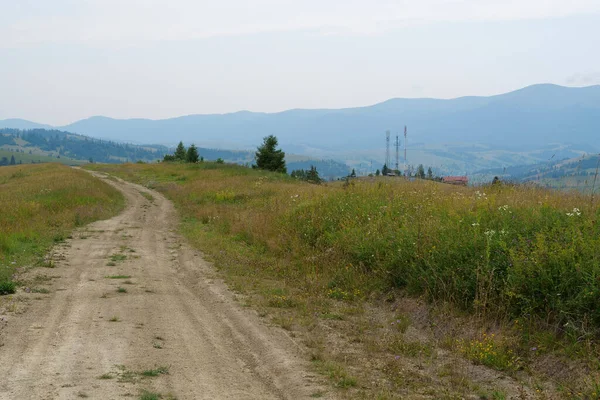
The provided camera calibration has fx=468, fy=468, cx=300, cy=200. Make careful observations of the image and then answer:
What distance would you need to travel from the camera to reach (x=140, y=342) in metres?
6.65

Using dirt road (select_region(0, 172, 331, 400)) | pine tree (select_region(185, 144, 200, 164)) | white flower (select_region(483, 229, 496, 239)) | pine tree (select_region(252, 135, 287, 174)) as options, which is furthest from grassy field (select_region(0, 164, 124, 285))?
pine tree (select_region(185, 144, 200, 164))

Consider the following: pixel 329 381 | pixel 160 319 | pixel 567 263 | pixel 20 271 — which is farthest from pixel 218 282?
pixel 567 263

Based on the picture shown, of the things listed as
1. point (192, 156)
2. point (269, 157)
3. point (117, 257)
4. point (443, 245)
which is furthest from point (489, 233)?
point (192, 156)

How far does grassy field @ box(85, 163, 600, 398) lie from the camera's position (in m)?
6.22

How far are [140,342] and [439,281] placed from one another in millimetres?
5124

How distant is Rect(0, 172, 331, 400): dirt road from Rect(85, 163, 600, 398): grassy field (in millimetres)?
614

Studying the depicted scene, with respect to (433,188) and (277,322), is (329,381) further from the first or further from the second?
(433,188)

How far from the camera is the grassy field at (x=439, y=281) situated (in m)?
6.22

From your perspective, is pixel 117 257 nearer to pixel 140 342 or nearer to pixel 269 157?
pixel 140 342

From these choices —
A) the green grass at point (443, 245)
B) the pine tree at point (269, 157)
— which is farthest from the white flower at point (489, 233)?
the pine tree at point (269, 157)

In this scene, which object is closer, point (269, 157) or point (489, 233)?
point (489, 233)

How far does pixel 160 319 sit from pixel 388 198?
783cm

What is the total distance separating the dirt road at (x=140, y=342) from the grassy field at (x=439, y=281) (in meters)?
0.61

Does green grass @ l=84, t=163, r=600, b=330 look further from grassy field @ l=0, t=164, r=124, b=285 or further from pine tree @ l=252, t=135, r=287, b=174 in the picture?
pine tree @ l=252, t=135, r=287, b=174
